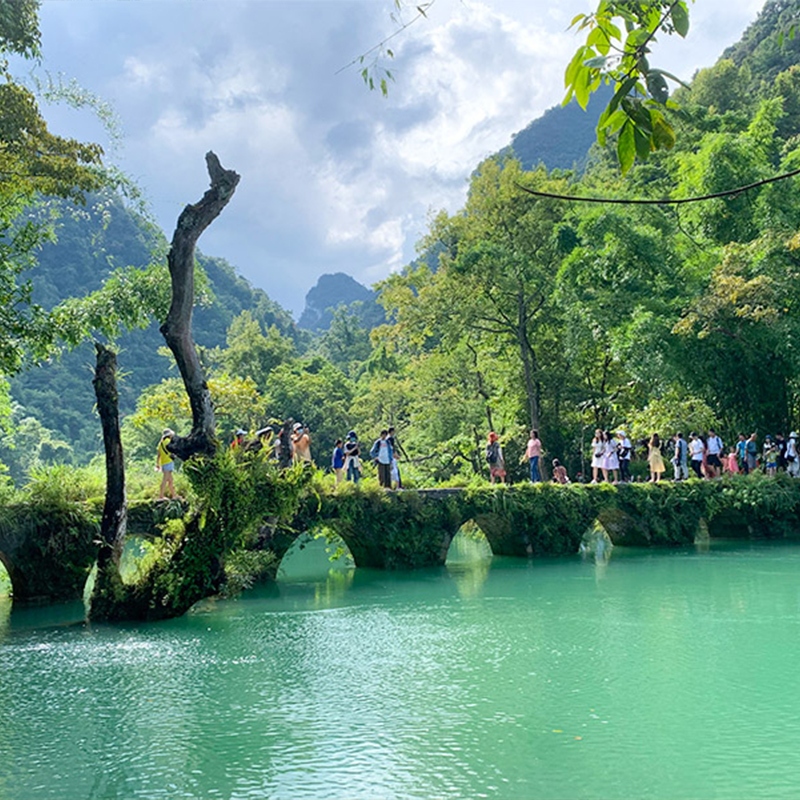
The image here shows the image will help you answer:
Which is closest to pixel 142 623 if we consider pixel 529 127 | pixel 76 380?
pixel 76 380

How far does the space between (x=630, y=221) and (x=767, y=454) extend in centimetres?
801

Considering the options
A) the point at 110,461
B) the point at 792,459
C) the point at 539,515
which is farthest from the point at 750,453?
the point at 110,461

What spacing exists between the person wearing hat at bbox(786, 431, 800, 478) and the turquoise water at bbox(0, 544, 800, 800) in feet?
26.6

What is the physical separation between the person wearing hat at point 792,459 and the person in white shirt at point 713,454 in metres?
1.70

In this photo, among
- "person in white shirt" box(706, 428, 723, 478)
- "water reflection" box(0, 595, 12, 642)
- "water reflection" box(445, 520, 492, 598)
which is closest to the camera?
"water reflection" box(0, 595, 12, 642)

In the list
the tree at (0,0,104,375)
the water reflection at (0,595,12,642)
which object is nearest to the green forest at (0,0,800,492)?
the tree at (0,0,104,375)

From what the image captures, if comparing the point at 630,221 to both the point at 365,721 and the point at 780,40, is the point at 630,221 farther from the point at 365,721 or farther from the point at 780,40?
the point at 780,40

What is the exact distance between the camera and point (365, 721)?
7566mm

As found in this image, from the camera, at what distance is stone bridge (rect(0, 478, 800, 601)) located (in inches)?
573

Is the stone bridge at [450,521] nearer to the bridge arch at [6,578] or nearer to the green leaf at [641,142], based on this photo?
the bridge arch at [6,578]

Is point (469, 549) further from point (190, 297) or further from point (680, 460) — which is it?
point (190, 297)

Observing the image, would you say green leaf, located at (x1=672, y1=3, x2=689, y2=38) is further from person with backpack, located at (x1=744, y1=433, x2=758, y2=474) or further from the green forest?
person with backpack, located at (x1=744, y1=433, x2=758, y2=474)

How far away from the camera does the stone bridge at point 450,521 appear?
1456cm

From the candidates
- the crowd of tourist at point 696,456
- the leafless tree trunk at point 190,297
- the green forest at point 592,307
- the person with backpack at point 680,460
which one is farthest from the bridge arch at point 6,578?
the person with backpack at point 680,460
